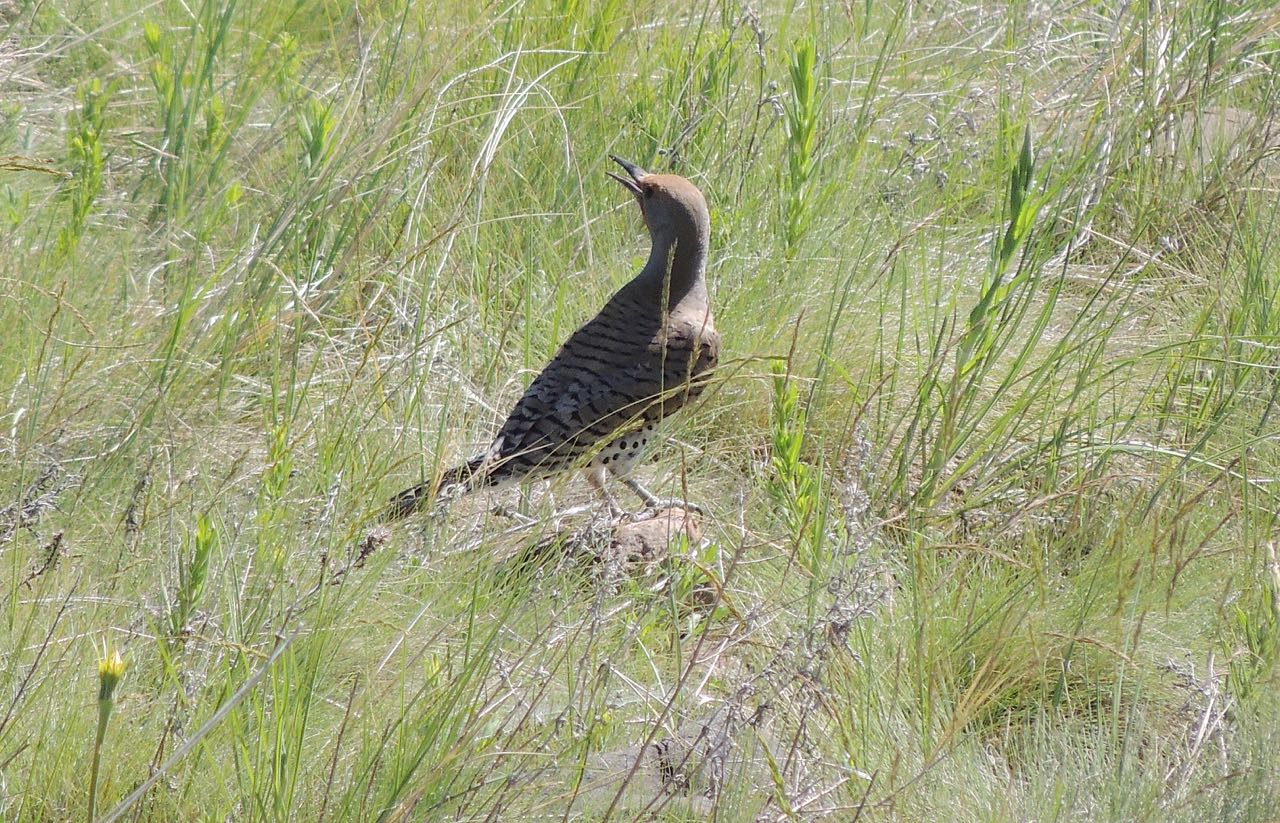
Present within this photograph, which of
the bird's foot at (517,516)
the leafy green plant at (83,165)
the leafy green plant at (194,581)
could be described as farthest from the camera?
the leafy green plant at (83,165)

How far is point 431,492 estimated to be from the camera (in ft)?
8.87

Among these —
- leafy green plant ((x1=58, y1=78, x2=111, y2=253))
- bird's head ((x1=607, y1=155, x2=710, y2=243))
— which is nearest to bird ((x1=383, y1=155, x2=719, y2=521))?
bird's head ((x1=607, y1=155, x2=710, y2=243))

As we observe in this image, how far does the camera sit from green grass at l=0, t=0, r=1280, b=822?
2.33 meters

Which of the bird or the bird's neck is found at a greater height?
the bird's neck

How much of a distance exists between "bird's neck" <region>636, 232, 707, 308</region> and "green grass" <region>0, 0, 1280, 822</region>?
136 millimetres

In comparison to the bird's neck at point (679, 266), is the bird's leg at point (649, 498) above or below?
below

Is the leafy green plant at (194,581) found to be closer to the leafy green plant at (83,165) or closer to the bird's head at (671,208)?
the leafy green plant at (83,165)

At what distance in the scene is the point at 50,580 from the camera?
8.60 feet

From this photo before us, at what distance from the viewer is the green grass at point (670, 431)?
7.65ft

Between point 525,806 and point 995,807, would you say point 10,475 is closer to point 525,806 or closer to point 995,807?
point 525,806

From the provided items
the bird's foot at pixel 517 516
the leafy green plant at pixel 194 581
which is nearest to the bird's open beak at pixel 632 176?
the bird's foot at pixel 517 516

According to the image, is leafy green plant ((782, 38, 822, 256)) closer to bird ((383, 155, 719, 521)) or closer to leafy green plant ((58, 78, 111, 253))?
bird ((383, 155, 719, 521))

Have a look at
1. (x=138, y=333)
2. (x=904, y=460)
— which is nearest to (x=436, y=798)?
(x=904, y=460)

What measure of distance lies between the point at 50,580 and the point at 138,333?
106 cm
